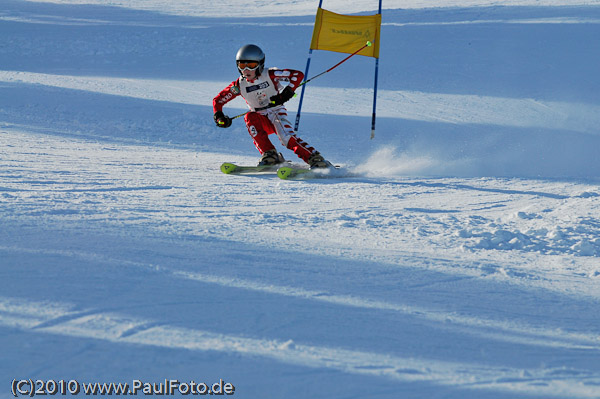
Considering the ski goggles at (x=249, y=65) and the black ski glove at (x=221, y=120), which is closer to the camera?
the ski goggles at (x=249, y=65)

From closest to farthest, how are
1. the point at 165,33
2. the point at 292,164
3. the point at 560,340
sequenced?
the point at 560,340 < the point at 292,164 < the point at 165,33

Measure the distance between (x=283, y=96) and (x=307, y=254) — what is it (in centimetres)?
329

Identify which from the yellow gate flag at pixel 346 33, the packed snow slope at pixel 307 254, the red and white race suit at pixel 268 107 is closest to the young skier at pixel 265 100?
the red and white race suit at pixel 268 107

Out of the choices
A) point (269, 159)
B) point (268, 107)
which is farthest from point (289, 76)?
point (269, 159)

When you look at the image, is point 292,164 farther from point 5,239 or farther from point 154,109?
point 154,109

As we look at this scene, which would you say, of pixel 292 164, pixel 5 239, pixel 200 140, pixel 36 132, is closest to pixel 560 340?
pixel 5 239

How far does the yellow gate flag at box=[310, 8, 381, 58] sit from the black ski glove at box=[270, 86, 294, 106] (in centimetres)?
129

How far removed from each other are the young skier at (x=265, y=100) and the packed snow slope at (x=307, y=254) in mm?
469

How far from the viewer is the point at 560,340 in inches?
108

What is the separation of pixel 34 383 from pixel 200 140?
758 centimetres

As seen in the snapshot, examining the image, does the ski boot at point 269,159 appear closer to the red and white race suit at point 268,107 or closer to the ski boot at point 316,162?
the red and white race suit at point 268,107

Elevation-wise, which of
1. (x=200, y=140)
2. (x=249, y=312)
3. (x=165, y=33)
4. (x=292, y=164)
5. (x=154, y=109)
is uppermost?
(x=165, y=33)

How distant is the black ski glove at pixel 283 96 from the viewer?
668cm

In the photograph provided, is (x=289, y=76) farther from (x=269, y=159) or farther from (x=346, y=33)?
(x=346, y=33)
